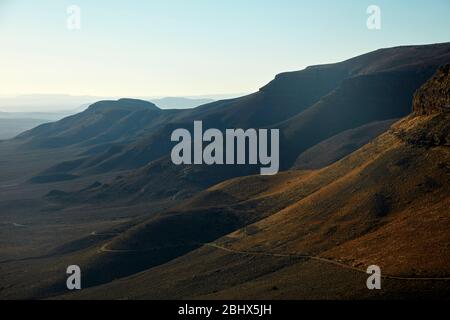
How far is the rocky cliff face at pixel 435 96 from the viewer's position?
275 ft

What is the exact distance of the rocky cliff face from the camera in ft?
275

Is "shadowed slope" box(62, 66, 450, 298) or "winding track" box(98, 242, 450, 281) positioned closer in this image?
"winding track" box(98, 242, 450, 281)

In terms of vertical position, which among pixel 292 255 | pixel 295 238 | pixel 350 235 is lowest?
pixel 292 255

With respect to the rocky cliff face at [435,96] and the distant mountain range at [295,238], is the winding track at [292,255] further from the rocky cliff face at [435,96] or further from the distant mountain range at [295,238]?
the rocky cliff face at [435,96]

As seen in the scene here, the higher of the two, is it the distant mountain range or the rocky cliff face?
the rocky cliff face

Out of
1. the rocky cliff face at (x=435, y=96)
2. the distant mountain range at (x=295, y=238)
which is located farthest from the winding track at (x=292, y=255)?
the rocky cliff face at (x=435, y=96)

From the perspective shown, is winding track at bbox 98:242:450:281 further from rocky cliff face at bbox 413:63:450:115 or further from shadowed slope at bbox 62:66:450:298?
rocky cliff face at bbox 413:63:450:115

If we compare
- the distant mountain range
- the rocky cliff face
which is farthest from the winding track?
the rocky cliff face

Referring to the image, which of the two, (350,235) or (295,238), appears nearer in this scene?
(350,235)

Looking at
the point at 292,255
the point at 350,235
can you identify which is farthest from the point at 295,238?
the point at 350,235

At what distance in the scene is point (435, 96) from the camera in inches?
3393

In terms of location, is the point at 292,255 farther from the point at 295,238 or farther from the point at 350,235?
the point at 350,235
